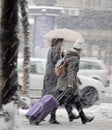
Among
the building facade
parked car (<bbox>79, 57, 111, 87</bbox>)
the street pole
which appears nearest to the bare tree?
parked car (<bbox>79, 57, 111, 87</bbox>)

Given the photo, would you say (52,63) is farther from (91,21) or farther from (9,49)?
(91,21)

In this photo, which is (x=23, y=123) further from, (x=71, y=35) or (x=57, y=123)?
(x=71, y=35)

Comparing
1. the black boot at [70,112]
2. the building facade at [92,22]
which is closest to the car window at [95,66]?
the black boot at [70,112]

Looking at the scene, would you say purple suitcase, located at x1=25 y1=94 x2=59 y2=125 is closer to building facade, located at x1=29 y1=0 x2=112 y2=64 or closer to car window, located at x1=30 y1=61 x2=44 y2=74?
car window, located at x1=30 y1=61 x2=44 y2=74

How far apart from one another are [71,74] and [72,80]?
115 mm

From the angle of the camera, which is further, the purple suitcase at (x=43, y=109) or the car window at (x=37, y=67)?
the car window at (x=37, y=67)

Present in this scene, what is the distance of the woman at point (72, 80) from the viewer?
10008mm

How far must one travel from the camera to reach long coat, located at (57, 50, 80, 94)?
32.8 feet

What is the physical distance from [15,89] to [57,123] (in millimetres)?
5156

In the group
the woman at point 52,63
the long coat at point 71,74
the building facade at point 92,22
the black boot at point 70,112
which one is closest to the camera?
the long coat at point 71,74

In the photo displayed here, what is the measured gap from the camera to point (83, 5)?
50156 mm

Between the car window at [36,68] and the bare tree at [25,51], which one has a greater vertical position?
the bare tree at [25,51]

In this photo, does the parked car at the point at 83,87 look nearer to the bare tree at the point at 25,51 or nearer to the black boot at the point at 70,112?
the bare tree at the point at 25,51

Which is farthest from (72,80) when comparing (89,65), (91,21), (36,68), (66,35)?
(91,21)
